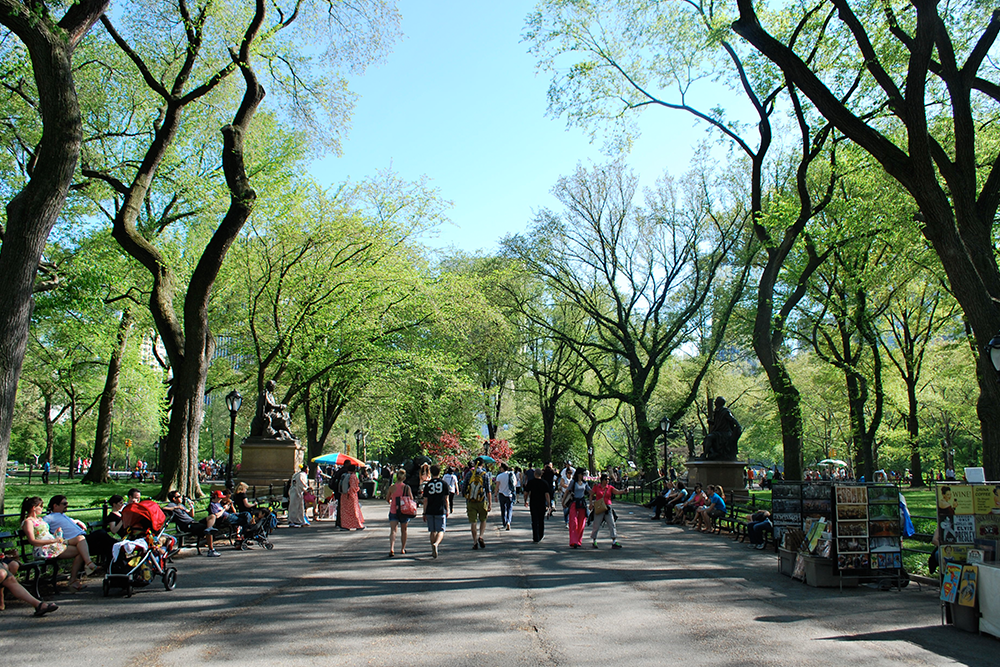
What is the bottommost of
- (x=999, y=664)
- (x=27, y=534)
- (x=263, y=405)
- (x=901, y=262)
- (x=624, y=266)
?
(x=999, y=664)

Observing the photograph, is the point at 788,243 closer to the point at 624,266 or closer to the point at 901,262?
the point at 901,262

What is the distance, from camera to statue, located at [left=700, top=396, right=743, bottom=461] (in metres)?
24.0

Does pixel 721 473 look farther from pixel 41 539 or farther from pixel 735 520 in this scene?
pixel 41 539

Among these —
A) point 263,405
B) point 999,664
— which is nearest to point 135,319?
point 263,405

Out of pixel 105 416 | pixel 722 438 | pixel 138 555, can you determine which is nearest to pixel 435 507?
pixel 138 555

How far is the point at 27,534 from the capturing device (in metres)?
8.91

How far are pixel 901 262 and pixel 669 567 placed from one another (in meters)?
18.4

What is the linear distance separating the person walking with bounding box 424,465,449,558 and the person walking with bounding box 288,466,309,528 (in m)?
6.59

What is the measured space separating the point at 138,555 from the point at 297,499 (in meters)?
9.77

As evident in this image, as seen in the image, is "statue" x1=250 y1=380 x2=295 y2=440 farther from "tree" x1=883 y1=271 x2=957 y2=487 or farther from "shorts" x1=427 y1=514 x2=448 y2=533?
"tree" x1=883 y1=271 x2=957 y2=487

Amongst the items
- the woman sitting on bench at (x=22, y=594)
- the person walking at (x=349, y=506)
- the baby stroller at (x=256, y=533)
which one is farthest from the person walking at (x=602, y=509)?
the woman sitting on bench at (x=22, y=594)

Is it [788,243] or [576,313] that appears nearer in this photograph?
[788,243]

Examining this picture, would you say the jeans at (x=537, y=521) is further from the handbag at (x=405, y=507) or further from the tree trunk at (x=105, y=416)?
the tree trunk at (x=105, y=416)

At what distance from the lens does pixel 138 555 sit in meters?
9.06
